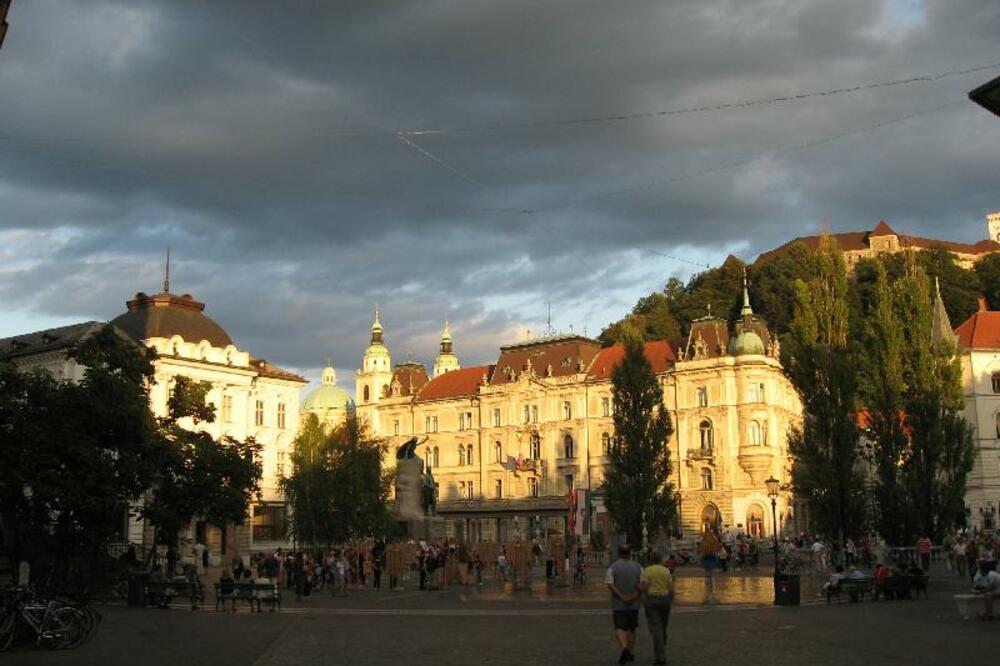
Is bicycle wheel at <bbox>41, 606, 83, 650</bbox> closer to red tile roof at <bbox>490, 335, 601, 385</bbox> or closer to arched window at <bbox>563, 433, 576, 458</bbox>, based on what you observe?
arched window at <bbox>563, 433, 576, 458</bbox>

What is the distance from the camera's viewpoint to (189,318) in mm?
69375

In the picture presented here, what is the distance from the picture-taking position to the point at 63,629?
16.9 metres

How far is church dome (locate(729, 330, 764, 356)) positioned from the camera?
82262mm

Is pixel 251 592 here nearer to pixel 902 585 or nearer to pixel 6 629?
pixel 6 629

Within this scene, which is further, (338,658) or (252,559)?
(252,559)

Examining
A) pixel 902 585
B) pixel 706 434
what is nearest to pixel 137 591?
pixel 902 585

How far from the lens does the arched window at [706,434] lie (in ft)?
268

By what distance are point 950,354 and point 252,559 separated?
3809cm

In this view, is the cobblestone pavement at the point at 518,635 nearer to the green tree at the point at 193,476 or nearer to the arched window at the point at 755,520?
the green tree at the point at 193,476

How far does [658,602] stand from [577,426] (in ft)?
243

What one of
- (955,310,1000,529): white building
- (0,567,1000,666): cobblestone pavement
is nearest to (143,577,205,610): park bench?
(0,567,1000,666): cobblestone pavement

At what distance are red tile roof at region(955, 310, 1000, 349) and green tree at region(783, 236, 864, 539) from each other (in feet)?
148

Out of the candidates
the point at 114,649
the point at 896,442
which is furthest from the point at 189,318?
the point at 114,649

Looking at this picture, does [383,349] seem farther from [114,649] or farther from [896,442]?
[114,649]
